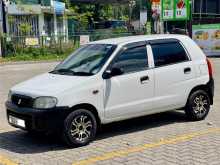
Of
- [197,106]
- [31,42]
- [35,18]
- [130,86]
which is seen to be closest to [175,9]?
[31,42]

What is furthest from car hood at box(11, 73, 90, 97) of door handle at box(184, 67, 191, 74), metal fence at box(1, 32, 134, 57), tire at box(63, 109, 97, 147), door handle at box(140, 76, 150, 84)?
metal fence at box(1, 32, 134, 57)

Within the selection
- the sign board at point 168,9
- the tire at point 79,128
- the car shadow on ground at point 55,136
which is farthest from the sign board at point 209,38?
the tire at point 79,128

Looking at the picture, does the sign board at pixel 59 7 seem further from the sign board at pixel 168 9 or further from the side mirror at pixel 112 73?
the side mirror at pixel 112 73

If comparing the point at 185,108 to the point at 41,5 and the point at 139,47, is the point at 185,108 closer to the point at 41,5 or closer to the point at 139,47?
the point at 139,47

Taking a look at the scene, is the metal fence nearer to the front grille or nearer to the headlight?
the front grille

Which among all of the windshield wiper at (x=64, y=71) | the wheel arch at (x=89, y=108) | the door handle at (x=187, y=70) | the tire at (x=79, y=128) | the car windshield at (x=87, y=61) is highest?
the car windshield at (x=87, y=61)

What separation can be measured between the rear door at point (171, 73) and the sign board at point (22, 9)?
28961 mm

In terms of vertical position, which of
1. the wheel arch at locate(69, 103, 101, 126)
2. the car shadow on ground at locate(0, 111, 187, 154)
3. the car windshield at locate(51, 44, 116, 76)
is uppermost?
the car windshield at locate(51, 44, 116, 76)

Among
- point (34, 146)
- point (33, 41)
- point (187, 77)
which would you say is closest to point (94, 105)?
point (34, 146)

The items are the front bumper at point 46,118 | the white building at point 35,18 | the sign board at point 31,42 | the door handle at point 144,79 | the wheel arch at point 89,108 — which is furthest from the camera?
the white building at point 35,18

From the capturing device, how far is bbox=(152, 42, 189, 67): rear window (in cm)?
855

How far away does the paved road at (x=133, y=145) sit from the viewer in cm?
667

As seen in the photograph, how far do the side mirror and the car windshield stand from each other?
0.48 ft

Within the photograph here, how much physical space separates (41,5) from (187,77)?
32419mm
